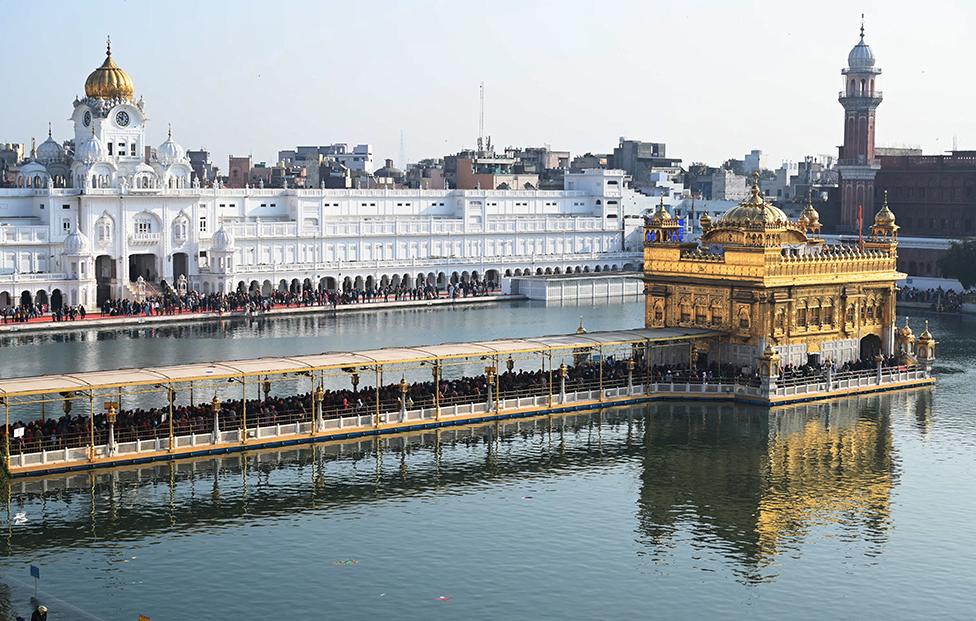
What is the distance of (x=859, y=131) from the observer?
12281 cm

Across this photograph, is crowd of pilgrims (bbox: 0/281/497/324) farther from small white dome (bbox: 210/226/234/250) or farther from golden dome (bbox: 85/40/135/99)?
golden dome (bbox: 85/40/135/99)

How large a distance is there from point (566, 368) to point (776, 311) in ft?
28.5

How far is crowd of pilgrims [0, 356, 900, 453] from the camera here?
125 feet

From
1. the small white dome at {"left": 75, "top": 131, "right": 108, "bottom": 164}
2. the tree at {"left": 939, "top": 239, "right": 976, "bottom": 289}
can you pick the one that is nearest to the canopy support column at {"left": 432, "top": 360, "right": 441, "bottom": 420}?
the small white dome at {"left": 75, "top": 131, "right": 108, "bottom": 164}

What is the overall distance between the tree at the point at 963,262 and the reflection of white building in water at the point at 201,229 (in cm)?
2876

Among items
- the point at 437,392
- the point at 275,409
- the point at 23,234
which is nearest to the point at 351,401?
the point at 437,392

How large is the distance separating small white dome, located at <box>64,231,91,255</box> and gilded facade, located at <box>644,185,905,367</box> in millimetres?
37137

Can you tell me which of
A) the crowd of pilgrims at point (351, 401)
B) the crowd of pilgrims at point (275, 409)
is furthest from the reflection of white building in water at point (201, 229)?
the crowd of pilgrims at point (351, 401)

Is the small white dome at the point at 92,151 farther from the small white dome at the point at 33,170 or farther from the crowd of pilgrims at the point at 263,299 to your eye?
the crowd of pilgrims at the point at 263,299

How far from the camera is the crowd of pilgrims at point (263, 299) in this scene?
80.2 m

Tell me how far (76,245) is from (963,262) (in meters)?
53.7

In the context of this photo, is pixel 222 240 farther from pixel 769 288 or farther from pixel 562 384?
pixel 562 384

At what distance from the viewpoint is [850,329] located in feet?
182

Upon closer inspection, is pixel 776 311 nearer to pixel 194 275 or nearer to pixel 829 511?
pixel 829 511
